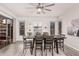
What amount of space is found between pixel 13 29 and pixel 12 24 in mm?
418

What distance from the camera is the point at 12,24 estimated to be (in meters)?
7.11

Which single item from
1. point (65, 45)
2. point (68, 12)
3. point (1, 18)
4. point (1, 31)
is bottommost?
point (65, 45)

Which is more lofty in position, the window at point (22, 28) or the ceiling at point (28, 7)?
the ceiling at point (28, 7)

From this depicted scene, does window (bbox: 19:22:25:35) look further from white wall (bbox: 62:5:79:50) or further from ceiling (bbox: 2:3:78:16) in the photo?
white wall (bbox: 62:5:79:50)

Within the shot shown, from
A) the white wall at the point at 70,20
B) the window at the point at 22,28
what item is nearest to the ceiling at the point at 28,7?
the white wall at the point at 70,20

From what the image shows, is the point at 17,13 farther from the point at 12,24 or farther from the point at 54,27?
the point at 54,27

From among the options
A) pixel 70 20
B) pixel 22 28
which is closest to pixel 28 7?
pixel 22 28

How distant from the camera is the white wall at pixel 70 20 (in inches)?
217

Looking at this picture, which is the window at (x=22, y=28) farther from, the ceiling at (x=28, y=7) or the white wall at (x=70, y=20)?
the white wall at (x=70, y=20)

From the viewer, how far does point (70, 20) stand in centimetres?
633

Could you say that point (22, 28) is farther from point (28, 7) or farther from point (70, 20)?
point (70, 20)

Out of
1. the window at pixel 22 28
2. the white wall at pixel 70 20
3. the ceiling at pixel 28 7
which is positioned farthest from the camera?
the window at pixel 22 28

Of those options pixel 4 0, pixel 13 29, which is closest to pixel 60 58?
pixel 4 0

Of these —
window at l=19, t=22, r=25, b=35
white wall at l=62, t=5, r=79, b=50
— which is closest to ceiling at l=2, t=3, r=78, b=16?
white wall at l=62, t=5, r=79, b=50
